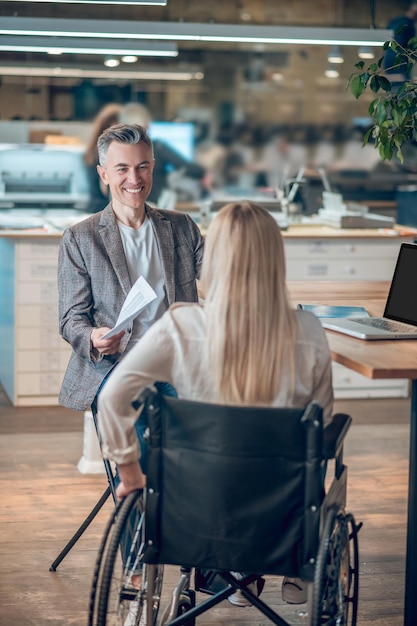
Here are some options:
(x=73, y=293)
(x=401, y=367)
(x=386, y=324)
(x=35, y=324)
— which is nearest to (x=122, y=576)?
(x=401, y=367)

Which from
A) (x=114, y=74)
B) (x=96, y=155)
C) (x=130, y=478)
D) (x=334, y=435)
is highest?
(x=114, y=74)

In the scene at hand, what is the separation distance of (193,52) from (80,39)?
246cm

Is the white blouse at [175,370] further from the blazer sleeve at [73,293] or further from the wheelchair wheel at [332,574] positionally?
the blazer sleeve at [73,293]

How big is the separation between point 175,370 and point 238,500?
312 millimetres

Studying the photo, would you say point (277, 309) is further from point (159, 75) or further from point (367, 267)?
point (159, 75)

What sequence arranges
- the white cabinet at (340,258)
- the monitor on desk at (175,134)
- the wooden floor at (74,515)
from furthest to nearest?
the monitor on desk at (175,134)
the white cabinet at (340,258)
the wooden floor at (74,515)

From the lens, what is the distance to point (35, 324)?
5590 mm

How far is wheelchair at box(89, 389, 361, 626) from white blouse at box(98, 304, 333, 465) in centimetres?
6

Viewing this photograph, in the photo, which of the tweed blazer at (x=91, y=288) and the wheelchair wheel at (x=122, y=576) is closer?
the wheelchair wheel at (x=122, y=576)

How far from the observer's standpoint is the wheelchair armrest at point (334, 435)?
217 centimetres

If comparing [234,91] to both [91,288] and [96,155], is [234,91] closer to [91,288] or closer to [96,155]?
[96,155]

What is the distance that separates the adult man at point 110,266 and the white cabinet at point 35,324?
2.57 m

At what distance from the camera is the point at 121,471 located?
2244 millimetres

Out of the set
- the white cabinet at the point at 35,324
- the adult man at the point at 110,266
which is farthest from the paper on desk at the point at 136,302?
the white cabinet at the point at 35,324
